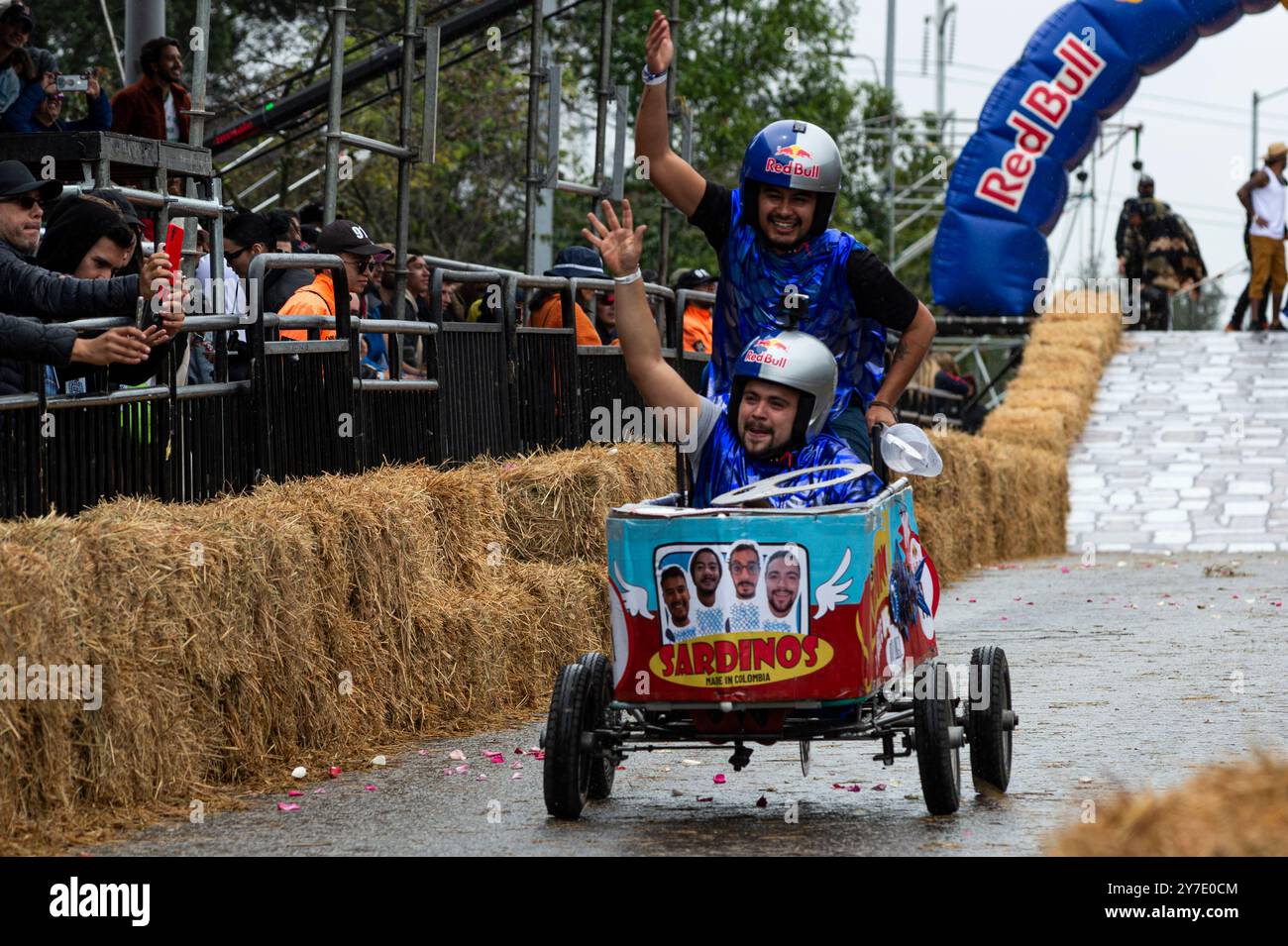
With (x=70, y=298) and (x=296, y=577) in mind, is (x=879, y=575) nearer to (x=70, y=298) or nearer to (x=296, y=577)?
(x=296, y=577)

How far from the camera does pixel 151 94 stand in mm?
12961

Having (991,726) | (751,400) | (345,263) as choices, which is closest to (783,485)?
(751,400)

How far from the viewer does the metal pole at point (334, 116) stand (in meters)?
12.2

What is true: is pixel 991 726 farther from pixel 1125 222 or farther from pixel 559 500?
pixel 1125 222

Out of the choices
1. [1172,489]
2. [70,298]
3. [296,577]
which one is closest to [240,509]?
[296,577]

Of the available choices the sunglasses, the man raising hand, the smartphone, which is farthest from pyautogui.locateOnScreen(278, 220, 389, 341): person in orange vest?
the man raising hand

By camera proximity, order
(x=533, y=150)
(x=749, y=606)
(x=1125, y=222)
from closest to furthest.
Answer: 1. (x=749, y=606)
2. (x=533, y=150)
3. (x=1125, y=222)

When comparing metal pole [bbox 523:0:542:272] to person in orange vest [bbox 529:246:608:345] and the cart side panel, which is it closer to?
person in orange vest [bbox 529:246:608:345]

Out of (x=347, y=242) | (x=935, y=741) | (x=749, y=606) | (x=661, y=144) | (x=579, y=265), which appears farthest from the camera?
(x=579, y=265)

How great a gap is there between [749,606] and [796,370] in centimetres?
91

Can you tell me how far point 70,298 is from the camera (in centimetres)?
775

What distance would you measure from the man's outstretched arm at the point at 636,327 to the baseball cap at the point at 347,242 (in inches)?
166

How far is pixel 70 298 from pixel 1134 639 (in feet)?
23.1

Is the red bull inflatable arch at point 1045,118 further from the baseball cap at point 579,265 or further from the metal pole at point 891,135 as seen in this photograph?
the baseball cap at point 579,265
